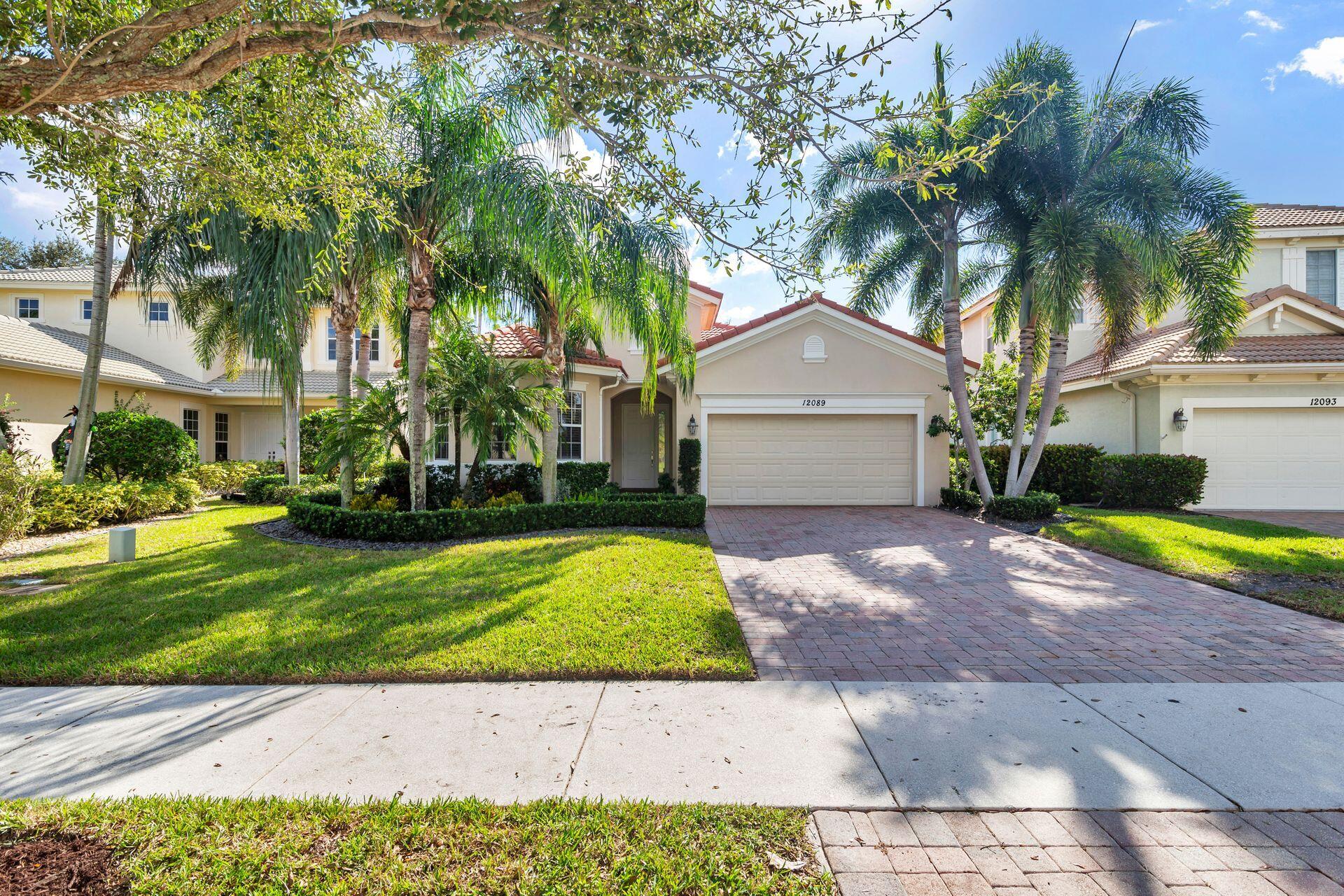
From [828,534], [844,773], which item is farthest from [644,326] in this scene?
[844,773]

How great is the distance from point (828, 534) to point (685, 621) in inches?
224

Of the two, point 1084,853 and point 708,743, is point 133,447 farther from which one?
point 1084,853

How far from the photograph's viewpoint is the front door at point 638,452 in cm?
1906

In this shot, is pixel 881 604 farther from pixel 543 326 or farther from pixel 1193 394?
pixel 1193 394

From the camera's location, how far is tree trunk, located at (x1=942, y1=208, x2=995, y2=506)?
1210cm

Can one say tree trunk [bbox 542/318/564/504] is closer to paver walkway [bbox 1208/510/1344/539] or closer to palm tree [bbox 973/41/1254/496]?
palm tree [bbox 973/41/1254/496]

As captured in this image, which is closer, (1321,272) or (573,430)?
(573,430)

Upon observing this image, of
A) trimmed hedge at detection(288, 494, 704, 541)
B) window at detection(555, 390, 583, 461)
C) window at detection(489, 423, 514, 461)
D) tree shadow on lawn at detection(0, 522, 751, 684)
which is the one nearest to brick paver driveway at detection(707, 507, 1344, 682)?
tree shadow on lawn at detection(0, 522, 751, 684)

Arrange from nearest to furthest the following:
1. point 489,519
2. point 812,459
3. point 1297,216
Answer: point 489,519, point 812,459, point 1297,216

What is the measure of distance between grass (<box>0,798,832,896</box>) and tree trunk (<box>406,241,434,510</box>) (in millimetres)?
7262

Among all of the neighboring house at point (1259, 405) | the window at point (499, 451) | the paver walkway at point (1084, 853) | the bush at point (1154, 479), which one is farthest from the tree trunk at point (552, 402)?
the bush at point (1154, 479)

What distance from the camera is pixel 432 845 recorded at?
2443 millimetres

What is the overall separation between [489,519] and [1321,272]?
23414 millimetres

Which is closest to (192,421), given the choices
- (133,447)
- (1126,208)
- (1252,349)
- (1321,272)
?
(133,447)
